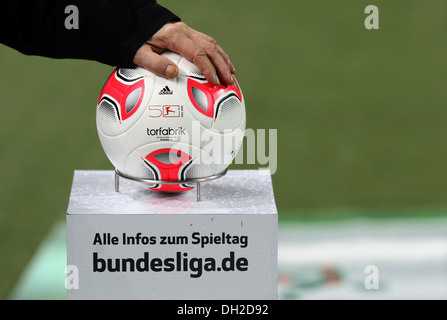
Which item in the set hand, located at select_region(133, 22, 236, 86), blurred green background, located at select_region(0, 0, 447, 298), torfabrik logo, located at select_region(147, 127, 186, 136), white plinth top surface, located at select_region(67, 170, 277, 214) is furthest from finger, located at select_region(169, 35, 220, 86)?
blurred green background, located at select_region(0, 0, 447, 298)

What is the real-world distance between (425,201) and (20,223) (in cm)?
246

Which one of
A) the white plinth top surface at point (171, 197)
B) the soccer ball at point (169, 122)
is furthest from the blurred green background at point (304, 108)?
the soccer ball at point (169, 122)

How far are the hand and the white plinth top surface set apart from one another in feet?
1.60

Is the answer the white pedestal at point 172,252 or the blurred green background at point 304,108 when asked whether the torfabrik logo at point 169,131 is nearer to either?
the white pedestal at point 172,252

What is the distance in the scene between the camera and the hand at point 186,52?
3299mm

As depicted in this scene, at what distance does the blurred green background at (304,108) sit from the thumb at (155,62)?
1.60 metres

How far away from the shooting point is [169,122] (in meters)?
3.25

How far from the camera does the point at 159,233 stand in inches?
130

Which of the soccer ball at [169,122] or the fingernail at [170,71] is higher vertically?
the fingernail at [170,71]

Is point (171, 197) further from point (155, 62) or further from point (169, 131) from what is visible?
point (155, 62)

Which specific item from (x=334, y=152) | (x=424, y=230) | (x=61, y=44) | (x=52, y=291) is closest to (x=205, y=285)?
(x=52, y=291)

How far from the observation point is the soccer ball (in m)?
3.25

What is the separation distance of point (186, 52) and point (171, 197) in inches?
24.0

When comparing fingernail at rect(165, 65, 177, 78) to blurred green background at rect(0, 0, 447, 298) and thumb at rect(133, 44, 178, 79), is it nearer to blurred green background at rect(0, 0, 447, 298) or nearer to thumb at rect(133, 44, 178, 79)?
thumb at rect(133, 44, 178, 79)
